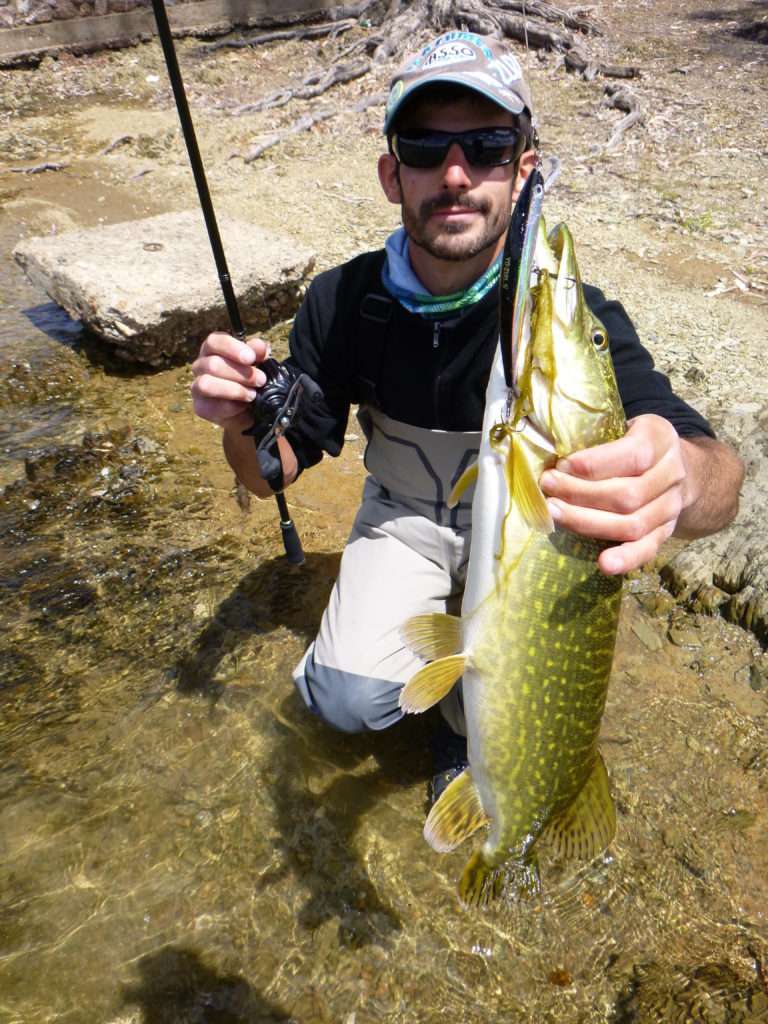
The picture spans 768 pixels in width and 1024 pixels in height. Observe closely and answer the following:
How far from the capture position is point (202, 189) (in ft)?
9.99

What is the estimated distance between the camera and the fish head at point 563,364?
1779 millimetres

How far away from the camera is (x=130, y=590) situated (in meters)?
3.73

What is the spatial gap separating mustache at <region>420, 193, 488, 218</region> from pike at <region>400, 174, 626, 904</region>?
0.88m

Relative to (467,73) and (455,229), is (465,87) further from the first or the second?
(455,229)

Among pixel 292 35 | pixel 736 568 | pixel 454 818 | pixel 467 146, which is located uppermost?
pixel 292 35

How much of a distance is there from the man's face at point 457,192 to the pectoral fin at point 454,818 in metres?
1.81

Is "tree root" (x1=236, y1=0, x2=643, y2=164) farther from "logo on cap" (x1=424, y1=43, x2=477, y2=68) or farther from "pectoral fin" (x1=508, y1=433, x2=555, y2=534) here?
"pectoral fin" (x1=508, y1=433, x2=555, y2=534)

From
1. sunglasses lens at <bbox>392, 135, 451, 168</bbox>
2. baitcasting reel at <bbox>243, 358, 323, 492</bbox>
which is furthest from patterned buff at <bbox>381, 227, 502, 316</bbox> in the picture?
baitcasting reel at <bbox>243, 358, 323, 492</bbox>

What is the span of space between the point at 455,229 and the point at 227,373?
0.96 m

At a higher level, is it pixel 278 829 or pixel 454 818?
pixel 454 818

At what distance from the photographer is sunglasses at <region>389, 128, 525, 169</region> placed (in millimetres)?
2588

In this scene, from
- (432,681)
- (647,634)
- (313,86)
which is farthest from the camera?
(313,86)

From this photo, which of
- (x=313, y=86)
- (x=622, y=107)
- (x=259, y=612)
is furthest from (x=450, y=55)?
(x=313, y=86)

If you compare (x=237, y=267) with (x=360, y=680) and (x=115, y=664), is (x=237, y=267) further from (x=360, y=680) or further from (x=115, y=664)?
(x=360, y=680)
